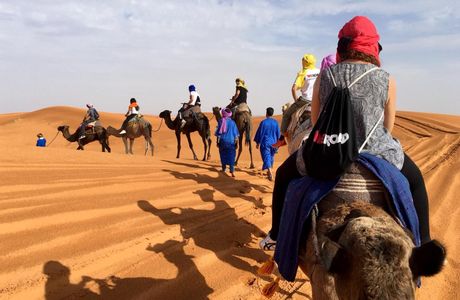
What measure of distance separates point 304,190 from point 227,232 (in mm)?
3630

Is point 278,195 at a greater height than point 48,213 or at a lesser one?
greater

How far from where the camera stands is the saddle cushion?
238cm

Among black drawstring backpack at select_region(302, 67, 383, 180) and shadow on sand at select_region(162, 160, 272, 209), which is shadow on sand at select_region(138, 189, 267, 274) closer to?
shadow on sand at select_region(162, 160, 272, 209)

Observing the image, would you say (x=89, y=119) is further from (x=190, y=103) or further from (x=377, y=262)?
(x=377, y=262)

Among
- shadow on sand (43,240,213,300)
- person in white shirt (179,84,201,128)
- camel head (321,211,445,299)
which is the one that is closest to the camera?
camel head (321,211,445,299)

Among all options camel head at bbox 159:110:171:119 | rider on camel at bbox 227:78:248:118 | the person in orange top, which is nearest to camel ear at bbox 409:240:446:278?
rider on camel at bbox 227:78:248:118

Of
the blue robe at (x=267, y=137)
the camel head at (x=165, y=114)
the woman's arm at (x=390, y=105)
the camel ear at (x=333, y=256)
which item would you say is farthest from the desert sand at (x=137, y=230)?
the camel head at (x=165, y=114)

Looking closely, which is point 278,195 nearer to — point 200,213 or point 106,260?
point 106,260

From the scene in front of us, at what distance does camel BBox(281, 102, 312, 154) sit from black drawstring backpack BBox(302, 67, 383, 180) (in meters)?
2.28

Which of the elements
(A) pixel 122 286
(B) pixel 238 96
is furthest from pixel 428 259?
(B) pixel 238 96

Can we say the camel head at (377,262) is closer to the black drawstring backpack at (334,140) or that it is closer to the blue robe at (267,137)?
the black drawstring backpack at (334,140)

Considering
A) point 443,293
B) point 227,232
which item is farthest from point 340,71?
point 227,232

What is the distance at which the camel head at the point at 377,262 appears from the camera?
1.65m

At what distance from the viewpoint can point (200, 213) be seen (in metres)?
6.95
